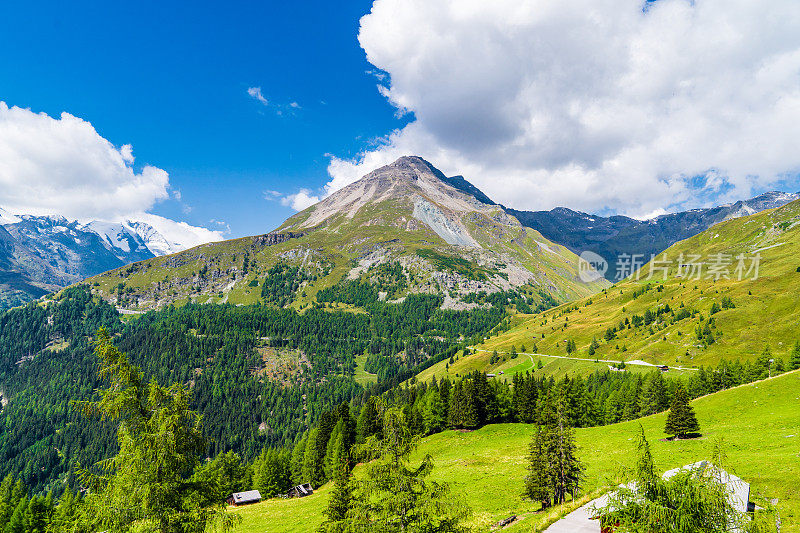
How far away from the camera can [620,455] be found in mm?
47781

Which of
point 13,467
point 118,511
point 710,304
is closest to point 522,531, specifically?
point 118,511

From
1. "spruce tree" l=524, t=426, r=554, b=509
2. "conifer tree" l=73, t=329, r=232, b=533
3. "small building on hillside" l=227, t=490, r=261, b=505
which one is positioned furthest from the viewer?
"small building on hillside" l=227, t=490, r=261, b=505

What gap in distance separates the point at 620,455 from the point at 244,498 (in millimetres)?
69689

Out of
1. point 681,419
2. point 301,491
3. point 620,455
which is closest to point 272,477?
point 301,491

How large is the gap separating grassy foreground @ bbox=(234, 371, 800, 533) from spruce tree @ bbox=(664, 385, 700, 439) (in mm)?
2137

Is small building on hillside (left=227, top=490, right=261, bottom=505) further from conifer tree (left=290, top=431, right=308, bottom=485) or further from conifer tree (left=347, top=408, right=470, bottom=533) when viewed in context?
conifer tree (left=347, top=408, right=470, bottom=533)

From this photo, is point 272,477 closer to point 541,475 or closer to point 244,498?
point 244,498

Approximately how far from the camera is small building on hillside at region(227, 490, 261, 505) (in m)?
70.6

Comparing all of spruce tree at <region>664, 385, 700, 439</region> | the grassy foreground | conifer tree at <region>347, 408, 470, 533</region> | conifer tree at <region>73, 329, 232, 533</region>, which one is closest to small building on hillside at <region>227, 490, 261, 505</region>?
the grassy foreground

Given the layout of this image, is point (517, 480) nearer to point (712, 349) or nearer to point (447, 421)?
point (447, 421)

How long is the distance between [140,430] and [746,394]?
309ft

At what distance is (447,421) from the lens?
Answer: 8400 centimetres

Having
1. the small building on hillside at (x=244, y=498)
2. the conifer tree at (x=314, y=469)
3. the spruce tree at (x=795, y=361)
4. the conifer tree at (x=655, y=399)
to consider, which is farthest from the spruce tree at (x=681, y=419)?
the small building on hillside at (x=244, y=498)

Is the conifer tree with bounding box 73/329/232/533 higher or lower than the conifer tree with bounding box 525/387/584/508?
higher
